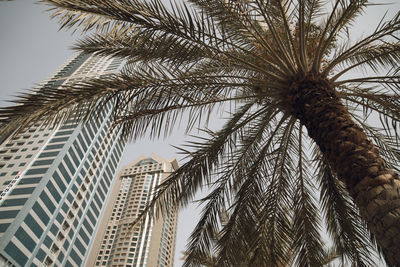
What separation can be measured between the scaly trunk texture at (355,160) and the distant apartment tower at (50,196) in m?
38.9

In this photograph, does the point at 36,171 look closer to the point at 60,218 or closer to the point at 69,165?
the point at 69,165

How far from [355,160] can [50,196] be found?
194 feet

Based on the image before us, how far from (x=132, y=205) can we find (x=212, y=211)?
82.4m

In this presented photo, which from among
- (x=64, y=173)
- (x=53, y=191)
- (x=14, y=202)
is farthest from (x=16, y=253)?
(x=64, y=173)

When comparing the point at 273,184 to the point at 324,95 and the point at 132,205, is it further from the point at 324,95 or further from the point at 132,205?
the point at 132,205

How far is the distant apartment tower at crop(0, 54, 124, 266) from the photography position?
145 ft

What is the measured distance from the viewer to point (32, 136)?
6009cm

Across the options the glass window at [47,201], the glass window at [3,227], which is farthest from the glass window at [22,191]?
the glass window at [3,227]

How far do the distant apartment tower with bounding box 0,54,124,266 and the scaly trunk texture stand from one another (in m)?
38.9

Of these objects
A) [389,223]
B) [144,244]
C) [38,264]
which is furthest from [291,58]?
[144,244]

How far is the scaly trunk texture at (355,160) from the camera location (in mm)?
2244

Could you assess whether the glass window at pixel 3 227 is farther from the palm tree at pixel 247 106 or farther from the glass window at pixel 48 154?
the palm tree at pixel 247 106

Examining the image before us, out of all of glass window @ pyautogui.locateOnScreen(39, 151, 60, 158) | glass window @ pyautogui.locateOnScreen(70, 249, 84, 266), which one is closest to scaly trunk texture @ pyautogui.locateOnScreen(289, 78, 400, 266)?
glass window @ pyautogui.locateOnScreen(39, 151, 60, 158)

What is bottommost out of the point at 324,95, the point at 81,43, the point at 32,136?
the point at 324,95
